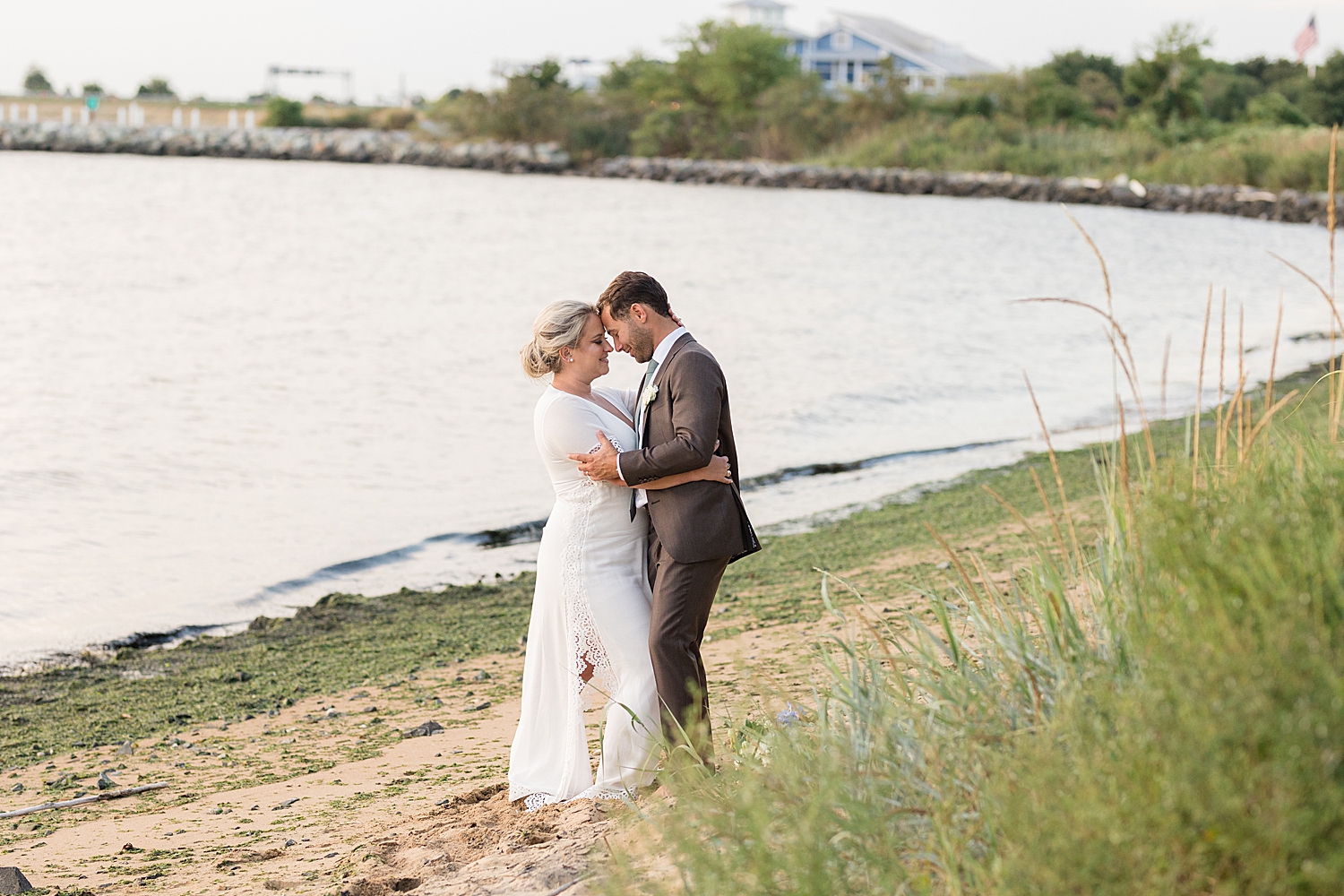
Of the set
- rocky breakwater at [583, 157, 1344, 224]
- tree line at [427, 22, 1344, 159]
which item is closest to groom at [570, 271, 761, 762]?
rocky breakwater at [583, 157, 1344, 224]

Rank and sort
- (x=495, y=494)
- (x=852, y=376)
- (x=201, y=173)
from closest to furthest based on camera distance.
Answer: (x=495, y=494) < (x=852, y=376) < (x=201, y=173)

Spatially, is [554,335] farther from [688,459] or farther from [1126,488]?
[1126,488]

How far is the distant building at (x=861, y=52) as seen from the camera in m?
109

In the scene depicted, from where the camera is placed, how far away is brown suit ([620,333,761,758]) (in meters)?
4.76

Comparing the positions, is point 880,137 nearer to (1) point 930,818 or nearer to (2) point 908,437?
(2) point 908,437

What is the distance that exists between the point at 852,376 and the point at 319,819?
17188 millimetres

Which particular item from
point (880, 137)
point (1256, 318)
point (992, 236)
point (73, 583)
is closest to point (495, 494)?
point (73, 583)

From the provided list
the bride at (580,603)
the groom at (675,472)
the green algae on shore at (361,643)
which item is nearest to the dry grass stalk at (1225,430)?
the groom at (675,472)

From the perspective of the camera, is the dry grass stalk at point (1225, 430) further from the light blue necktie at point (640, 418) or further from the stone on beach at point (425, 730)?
the stone on beach at point (425, 730)

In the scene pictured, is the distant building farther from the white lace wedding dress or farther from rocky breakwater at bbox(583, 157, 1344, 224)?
the white lace wedding dress

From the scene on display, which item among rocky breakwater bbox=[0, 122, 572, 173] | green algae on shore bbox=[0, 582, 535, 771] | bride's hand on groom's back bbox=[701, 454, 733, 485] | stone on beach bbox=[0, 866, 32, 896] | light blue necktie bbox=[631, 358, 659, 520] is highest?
rocky breakwater bbox=[0, 122, 572, 173]

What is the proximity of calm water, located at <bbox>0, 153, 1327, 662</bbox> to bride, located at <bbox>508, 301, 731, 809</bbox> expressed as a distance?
537cm

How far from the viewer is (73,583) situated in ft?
33.9

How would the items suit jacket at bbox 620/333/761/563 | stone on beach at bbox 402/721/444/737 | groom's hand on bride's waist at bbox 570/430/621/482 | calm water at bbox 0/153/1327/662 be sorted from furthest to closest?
calm water at bbox 0/153/1327/662 → stone on beach at bbox 402/721/444/737 → groom's hand on bride's waist at bbox 570/430/621/482 → suit jacket at bbox 620/333/761/563
